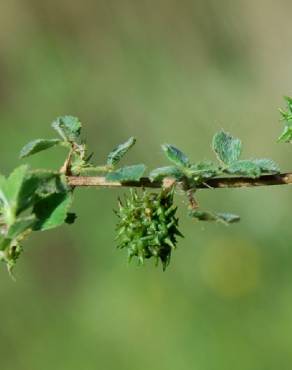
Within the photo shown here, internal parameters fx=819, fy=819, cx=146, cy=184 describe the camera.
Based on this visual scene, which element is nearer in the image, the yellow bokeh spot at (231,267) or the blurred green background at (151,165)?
the blurred green background at (151,165)

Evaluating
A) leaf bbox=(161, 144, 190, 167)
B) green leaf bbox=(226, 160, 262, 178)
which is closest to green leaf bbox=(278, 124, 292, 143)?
green leaf bbox=(226, 160, 262, 178)

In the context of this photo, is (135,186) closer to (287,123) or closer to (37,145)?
(37,145)

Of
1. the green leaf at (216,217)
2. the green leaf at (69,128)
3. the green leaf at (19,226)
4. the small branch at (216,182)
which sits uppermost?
the green leaf at (69,128)

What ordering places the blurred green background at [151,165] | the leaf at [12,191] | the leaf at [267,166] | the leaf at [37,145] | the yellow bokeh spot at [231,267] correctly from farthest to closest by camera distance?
the yellow bokeh spot at [231,267] → the blurred green background at [151,165] → the leaf at [37,145] → the leaf at [267,166] → the leaf at [12,191]

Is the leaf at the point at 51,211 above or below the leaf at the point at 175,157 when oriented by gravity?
below

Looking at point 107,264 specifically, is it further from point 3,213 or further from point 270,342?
point 3,213

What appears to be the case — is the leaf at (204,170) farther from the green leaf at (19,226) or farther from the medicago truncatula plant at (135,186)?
the green leaf at (19,226)

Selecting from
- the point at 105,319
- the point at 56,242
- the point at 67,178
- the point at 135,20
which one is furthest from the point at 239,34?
the point at 67,178

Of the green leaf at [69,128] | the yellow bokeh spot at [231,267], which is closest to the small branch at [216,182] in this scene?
the green leaf at [69,128]
